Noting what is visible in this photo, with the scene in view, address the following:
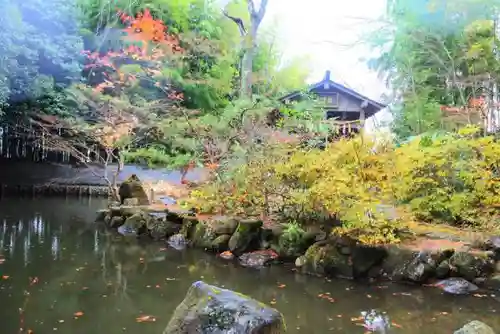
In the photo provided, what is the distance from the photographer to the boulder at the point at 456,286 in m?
6.43

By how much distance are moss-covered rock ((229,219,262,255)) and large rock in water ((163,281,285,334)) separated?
476 cm

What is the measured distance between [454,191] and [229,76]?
11.6m

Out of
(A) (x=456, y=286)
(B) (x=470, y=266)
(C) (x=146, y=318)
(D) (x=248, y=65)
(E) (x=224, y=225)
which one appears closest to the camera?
(C) (x=146, y=318)

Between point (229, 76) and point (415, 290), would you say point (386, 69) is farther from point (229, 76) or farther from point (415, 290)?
point (415, 290)

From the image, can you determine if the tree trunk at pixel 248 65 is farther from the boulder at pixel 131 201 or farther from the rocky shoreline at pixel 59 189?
the rocky shoreline at pixel 59 189

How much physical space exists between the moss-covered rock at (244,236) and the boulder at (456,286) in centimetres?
315

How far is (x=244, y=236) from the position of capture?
827cm

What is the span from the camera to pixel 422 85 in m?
17.0

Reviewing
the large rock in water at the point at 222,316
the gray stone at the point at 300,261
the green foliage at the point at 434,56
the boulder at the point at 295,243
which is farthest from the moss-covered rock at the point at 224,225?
the green foliage at the point at 434,56

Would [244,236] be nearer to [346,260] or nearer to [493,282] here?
[346,260]

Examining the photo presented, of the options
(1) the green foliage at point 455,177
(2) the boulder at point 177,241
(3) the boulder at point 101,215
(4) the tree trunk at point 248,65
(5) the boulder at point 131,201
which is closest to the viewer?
(1) the green foliage at point 455,177

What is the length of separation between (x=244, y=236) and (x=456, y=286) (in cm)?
351

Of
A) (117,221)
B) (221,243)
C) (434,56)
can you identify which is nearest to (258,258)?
(221,243)

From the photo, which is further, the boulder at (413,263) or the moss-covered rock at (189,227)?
the moss-covered rock at (189,227)
